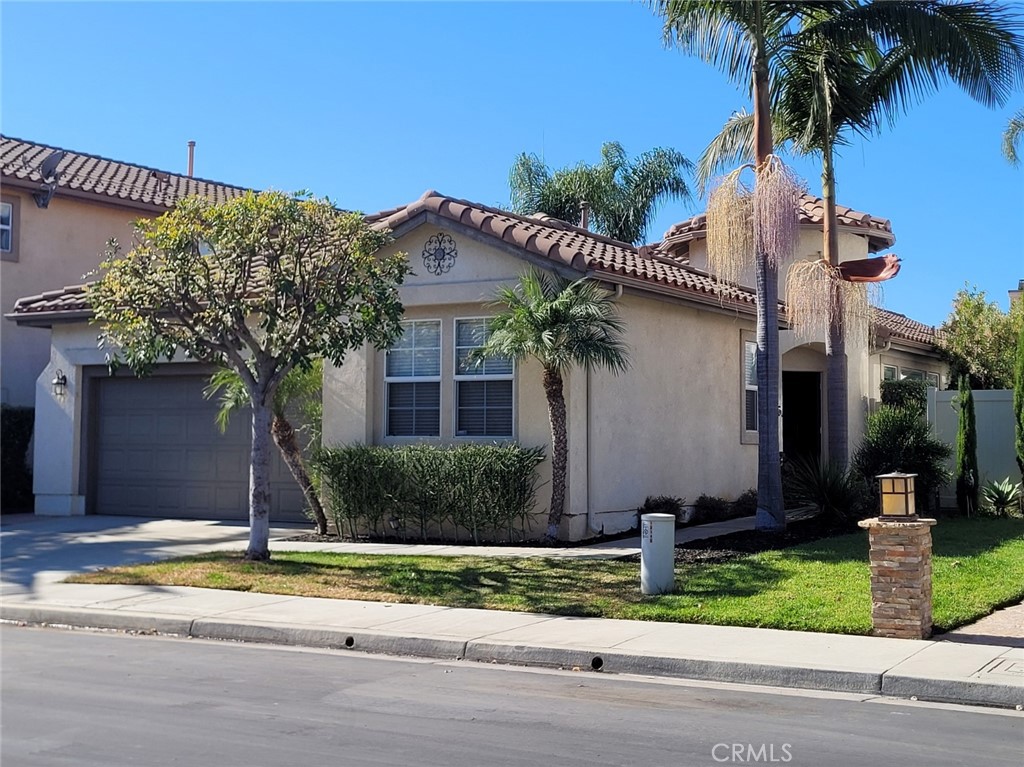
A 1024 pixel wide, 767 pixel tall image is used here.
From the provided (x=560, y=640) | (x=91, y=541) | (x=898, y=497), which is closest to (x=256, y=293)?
(x=91, y=541)

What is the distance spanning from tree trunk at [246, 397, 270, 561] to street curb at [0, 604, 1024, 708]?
2.70 meters

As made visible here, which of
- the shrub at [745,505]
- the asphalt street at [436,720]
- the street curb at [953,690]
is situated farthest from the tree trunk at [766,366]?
the street curb at [953,690]

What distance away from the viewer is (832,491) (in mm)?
16562

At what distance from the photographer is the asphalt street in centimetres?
616

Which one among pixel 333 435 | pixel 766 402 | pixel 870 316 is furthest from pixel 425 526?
pixel 870 316

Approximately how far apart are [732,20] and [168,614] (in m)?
10.6

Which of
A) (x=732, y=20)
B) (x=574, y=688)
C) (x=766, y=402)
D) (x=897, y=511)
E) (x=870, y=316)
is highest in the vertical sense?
(x=732, y=20)

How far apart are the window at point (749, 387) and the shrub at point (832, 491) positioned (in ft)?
7.49

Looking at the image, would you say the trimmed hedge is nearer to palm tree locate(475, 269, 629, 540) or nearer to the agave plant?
palm tree locate(475, 269, 629, 540)

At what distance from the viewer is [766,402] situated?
49.8 feet

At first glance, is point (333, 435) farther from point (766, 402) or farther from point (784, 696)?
point (784, 696)

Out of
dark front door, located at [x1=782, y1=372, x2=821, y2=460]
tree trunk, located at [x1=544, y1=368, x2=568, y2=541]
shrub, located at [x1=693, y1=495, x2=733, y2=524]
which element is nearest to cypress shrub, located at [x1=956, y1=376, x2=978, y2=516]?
shrub, located at [x1=693, y1=495, x2=733, y2=524]

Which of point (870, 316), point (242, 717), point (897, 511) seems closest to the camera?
point (242, 717)

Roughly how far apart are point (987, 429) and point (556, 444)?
9396 millimetres
